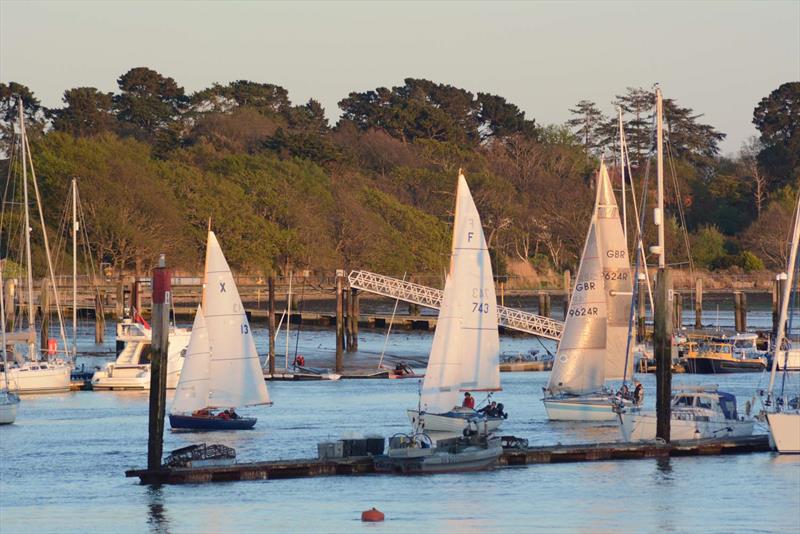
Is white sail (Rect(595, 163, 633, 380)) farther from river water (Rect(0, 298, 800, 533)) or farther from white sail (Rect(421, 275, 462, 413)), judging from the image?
white sail (Rect(421, 275, 462, 413))

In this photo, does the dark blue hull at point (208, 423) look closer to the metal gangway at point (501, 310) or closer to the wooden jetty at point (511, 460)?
the wooden jetty at point (511, 460)

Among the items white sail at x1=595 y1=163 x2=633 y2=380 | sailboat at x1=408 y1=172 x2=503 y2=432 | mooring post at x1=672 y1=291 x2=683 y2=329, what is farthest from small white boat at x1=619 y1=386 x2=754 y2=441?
mooring post at x1=672 y1=291 x2=683 y2=329

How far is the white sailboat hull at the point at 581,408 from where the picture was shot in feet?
187

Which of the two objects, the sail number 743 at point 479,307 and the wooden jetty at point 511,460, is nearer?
the wooden jetty at point 511,460

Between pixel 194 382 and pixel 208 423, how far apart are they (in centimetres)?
139

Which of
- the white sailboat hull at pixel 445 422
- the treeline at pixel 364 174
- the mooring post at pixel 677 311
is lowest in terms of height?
the white sailboat hull at pixel 445 422

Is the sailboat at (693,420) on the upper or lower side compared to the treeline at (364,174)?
lower

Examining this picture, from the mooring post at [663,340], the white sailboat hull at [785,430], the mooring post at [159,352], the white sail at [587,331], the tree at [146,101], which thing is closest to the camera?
the mooring post at [159,352]

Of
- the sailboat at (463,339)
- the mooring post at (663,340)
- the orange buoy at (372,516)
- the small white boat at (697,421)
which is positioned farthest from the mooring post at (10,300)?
the orange buoy at (372,516)

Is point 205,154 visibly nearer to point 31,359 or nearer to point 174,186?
point 174,186

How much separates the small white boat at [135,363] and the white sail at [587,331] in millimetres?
19559

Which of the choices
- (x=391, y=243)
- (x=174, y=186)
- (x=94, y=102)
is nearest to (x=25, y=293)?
(x=174, y=186)

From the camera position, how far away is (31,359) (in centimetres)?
7281

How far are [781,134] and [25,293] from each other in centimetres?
7705
